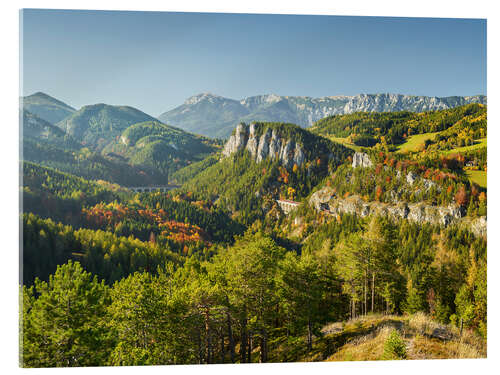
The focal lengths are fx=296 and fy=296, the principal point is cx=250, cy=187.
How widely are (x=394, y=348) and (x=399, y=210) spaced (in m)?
36.4

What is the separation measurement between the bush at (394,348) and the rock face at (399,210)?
529 centimetres

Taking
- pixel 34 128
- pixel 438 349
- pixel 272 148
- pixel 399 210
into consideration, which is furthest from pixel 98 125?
pixel 438 349

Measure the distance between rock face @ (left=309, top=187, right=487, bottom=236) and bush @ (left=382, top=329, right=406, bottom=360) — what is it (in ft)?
17.3

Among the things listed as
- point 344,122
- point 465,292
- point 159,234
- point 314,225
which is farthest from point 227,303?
point 344,122

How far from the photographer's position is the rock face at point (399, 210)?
15.5 m

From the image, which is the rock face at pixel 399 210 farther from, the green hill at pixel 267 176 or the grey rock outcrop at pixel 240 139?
the grey rock outcrop at pixel 240 139

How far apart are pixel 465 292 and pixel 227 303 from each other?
9.31 metres

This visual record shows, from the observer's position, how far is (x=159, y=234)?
39094 mm

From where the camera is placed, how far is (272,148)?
85188 millimetres

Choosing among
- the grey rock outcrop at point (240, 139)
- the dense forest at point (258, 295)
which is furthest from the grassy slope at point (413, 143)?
the grey rock outcrop at point (240, 139)

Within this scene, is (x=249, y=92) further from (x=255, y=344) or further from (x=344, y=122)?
(x=344, y=122)

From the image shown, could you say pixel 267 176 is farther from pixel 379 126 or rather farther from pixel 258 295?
pixel 258 295

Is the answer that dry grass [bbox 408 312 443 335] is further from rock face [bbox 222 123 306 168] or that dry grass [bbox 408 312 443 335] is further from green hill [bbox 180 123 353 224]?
rock face [bbox 222 123 306 168]

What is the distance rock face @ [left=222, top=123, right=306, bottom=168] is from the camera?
273 ft
